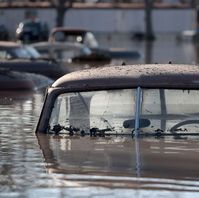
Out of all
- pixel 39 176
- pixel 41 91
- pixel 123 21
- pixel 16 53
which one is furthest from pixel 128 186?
pixel 123 21

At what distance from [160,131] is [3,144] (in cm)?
126

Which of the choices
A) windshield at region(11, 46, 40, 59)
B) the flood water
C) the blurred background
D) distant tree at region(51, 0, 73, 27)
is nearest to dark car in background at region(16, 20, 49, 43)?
the blurred background

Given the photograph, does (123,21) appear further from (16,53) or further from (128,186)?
(128,186)

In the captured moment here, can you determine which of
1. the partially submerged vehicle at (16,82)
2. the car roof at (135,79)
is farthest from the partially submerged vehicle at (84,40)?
the car roof at (135,79)

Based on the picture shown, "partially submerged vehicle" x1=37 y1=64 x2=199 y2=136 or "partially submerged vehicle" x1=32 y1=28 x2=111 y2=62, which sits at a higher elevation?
"partially submerged vehicle" x1=37 y1=64 x2=199 y2=136

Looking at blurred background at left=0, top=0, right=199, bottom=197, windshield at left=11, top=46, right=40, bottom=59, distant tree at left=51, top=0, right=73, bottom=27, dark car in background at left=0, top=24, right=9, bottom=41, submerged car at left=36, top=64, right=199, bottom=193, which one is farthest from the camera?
distant tree at left=51, top=0, right=73, bottom=27

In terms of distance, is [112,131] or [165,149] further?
[112,131]

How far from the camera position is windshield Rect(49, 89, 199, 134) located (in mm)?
7926

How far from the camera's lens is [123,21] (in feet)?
243

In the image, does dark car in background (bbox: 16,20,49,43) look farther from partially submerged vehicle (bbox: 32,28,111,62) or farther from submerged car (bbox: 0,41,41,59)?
submerged car (bbox: 0,41,41,59)

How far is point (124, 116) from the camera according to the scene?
26.1ft

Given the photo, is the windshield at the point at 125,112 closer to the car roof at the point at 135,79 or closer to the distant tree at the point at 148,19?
the car roof at the point at 135,79

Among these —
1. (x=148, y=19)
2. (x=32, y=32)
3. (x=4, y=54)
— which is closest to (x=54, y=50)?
(x=4, y=54)

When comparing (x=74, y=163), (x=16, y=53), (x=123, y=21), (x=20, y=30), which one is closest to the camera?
(x=74, y=163)
